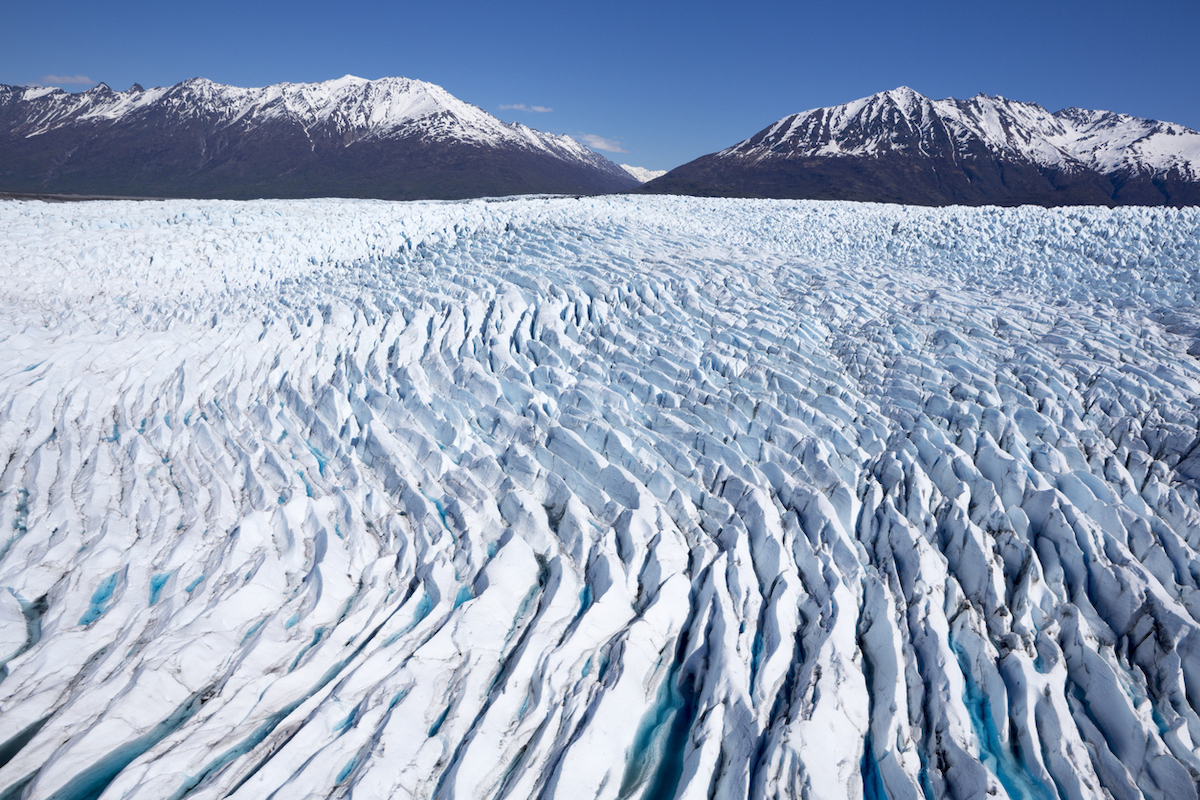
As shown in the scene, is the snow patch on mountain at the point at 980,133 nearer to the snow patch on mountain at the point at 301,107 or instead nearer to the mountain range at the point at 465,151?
the mountain range at the point at 465,151

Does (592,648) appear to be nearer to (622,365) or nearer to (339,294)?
(622,365)

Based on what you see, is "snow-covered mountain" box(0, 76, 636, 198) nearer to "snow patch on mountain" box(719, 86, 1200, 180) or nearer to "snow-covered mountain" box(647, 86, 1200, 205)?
"snow-covered mountain" box(647, 86, 1200, 205)

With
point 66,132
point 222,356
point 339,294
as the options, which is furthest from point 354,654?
point 66,132

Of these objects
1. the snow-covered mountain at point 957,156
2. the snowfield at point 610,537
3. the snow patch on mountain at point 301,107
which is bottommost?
the snowfield at point 610,537

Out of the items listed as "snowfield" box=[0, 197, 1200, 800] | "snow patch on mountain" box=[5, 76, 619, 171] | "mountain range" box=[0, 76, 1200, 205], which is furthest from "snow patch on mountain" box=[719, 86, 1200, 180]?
"snowfield" box=[0, 197, 1200, 800]

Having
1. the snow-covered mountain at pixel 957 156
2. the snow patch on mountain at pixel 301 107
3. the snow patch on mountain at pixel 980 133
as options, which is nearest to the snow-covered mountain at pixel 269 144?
the snow patch on mountain at pixel 301 107

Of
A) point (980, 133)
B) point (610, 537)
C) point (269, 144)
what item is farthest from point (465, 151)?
point (610, 537)

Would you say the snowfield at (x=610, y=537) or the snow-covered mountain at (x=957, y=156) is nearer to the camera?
the snowfield at (x=610, y=537)

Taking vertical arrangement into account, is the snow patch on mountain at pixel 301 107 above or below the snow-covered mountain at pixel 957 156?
above
